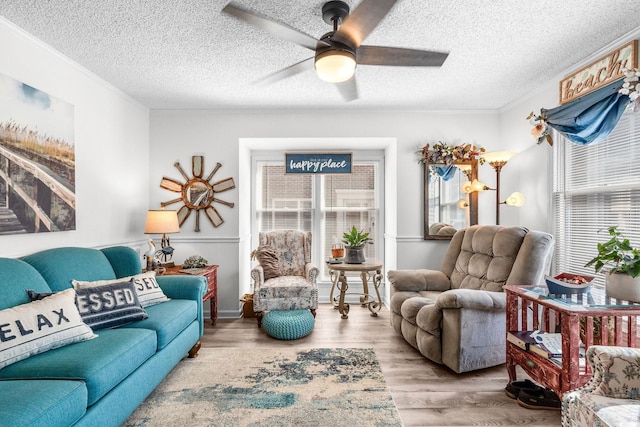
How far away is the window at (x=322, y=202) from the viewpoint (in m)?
4.87

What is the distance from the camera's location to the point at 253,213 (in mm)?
4859

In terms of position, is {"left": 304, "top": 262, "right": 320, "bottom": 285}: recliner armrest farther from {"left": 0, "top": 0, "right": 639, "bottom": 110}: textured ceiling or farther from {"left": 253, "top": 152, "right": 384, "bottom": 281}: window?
{"left": 0, "top": 0, "right": 639, "bottom": 110}: textured ceiling

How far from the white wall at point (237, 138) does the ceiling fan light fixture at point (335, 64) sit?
2.19 metres

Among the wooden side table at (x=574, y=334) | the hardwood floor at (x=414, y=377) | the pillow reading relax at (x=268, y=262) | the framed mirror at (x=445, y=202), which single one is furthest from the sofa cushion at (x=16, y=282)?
the framed mirror at (x=445, y=202)

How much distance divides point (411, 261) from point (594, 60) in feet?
8.49

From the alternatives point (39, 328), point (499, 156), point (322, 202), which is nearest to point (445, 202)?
point (499, 156)

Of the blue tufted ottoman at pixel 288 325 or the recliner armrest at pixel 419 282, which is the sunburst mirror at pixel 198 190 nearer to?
the blue tufted ottoman at pixel 288 325

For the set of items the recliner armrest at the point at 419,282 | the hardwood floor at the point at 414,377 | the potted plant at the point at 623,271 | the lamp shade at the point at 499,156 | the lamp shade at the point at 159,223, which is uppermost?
the lamp shade at the point at 499,156

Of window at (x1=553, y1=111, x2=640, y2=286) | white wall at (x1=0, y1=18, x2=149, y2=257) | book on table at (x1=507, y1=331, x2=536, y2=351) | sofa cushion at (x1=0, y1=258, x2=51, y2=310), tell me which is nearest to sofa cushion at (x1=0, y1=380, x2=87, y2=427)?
sofa cushion at (x1=0, y1=258, x2=51, y2=310)

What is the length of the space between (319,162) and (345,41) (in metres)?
2.86

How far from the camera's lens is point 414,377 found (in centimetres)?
257

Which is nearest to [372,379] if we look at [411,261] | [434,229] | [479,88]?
[411,261]

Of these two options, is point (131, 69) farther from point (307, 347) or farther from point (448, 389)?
point (448, 389)

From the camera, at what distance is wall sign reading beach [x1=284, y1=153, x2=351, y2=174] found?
4.70 m
